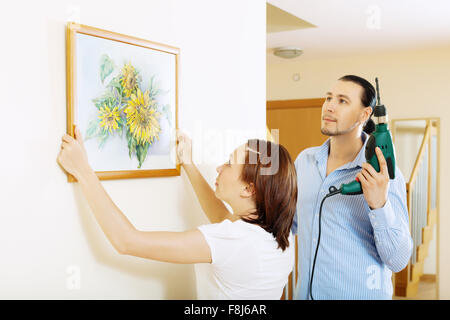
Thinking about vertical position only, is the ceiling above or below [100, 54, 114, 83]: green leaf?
above

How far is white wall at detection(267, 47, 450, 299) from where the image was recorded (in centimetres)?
390

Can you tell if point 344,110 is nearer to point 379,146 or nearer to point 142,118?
point 379,146

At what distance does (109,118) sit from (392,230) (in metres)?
0.87

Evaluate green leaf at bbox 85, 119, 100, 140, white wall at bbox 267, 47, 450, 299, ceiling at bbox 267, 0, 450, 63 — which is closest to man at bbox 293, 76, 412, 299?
green leaf at bbox 85, 119, 100, 140

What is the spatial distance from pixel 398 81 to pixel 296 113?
944mm

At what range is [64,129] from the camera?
1177 millimetres

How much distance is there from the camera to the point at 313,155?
5.44ft

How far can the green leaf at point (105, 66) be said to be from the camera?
125 centimetres

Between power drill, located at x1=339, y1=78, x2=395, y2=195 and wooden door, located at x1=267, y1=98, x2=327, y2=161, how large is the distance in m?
2.91

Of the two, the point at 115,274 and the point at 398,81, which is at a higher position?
the point at 398,81

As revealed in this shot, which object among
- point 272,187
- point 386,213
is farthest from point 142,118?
point 386,213
